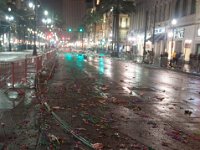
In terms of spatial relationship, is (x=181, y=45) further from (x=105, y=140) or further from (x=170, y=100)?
(x=105, y=140)

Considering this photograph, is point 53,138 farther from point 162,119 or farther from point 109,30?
point 109,30

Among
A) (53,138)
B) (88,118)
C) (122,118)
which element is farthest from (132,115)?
(53,138)

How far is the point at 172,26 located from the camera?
5300 centimetres

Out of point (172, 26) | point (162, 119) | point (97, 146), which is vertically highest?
point (172, 26)

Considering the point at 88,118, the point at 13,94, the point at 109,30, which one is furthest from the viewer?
Result: the point at 109,30

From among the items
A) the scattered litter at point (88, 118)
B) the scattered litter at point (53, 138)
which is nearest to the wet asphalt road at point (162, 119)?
the scattered litter at point (88, 118)

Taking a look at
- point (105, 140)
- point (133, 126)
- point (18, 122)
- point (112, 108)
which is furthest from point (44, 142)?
point (112, 108)

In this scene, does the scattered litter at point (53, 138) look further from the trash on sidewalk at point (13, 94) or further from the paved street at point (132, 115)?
the trash on sidewalk at point (13, 94)

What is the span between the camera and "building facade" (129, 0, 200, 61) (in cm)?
4569

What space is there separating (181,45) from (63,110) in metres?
42.7

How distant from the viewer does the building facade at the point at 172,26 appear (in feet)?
150

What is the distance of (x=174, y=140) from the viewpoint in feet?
27.8

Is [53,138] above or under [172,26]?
under

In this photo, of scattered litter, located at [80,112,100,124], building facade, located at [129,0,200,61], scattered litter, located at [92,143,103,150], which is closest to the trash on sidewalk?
scattered litter, located at [80,112,100,124]
